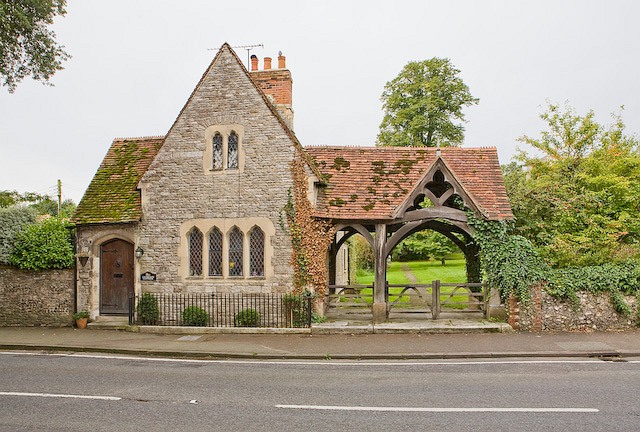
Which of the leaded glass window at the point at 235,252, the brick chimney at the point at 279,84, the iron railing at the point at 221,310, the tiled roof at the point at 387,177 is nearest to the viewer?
the iron railing at the point at 221,310

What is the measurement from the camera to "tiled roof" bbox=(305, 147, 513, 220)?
1552 cm

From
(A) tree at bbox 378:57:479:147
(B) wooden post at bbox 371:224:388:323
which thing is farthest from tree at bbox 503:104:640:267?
(A) tree at bbox 378:57:479:147

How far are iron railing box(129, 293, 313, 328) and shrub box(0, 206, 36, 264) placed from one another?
15.0ft

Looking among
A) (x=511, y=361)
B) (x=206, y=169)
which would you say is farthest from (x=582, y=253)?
(x=206, y=169)

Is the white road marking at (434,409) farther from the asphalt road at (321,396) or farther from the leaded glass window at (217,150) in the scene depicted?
the leaded glass window at (217,150)

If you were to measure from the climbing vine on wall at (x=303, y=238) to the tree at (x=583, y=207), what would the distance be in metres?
6.71

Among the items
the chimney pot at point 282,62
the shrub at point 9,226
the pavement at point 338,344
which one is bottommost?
the pavement at point 338,344

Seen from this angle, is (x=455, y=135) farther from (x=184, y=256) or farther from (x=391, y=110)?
(x=184, y=256)

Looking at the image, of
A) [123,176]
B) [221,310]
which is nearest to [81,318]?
[221,310]

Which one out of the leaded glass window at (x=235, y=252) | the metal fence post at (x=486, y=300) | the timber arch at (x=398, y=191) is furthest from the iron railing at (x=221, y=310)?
the metal fence post at (x=486, y=300)

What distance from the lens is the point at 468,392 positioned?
8.27 m

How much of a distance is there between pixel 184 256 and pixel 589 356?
37.9 feet

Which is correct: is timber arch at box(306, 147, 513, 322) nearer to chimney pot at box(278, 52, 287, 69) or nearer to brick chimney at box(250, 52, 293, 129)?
brick chimney at box(250, 52, 293, 129)

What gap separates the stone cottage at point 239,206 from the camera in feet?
50.6
